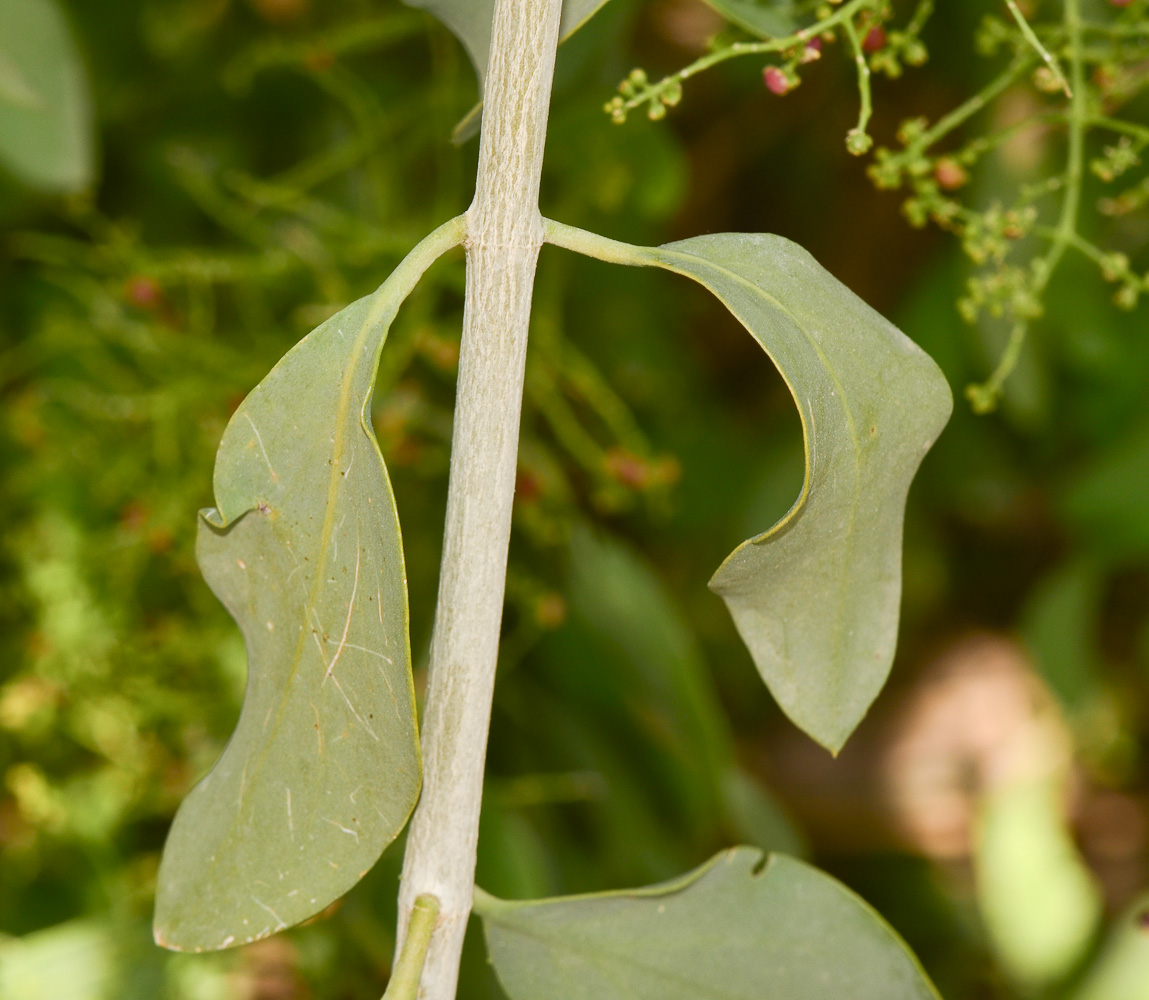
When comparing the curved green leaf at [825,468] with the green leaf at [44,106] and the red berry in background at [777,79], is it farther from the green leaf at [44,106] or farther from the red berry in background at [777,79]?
the green leaf at [44,106]

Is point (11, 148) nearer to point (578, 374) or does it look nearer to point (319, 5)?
point (578, 374)

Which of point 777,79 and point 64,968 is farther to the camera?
point 64,968

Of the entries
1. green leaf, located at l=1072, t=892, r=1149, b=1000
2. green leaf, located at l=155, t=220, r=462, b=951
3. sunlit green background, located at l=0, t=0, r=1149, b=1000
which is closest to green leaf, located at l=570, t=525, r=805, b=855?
sunlit green background, located at l=0, t=0, r=1149, b=1000

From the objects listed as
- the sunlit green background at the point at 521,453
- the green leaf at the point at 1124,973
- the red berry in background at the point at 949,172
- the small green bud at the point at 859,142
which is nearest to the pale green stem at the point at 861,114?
the small green bud at the point at 859,142

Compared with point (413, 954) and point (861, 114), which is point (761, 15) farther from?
point (413, 954)

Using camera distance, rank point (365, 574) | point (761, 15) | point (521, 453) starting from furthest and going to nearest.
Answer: point (521, 453)
point (761, 15)
point (365, 574)

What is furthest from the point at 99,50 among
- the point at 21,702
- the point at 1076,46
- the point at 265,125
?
the point at 1076,46

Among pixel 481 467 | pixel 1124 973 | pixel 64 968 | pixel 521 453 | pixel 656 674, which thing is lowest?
pixel 64 968

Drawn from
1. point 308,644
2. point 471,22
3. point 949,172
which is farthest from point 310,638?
point 949,172

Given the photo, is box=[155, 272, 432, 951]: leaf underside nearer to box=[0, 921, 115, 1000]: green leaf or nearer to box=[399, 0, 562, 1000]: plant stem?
box=[399, 0, 562, 1000]: plant stem
